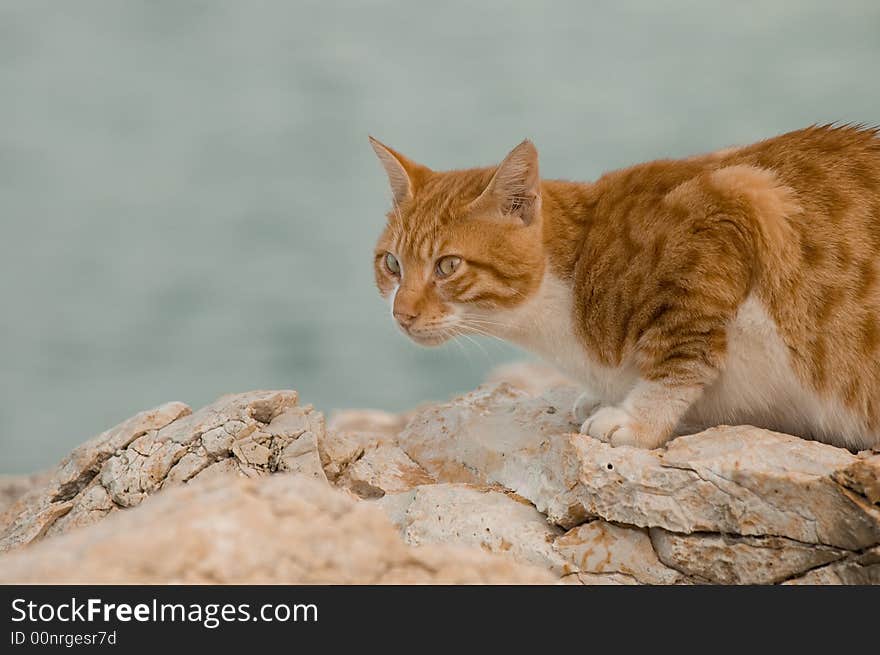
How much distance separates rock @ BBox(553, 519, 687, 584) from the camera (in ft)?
10.9

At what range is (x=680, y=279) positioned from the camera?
12.3 feet

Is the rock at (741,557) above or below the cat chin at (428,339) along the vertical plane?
below

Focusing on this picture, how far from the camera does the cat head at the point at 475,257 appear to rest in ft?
13.3

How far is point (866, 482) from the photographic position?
3.03 m

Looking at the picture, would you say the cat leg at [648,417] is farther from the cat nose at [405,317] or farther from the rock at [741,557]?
the cat nose at [405,317]

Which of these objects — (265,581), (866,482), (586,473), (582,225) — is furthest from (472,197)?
(265,581)

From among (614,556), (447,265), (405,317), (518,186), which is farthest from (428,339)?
(614,556)

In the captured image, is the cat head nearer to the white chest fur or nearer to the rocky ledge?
the white chest fur

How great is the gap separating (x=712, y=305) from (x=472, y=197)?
1312 millimetres

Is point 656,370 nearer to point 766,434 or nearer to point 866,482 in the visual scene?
point 766,434

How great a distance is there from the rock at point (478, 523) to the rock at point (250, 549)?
1.14 metres

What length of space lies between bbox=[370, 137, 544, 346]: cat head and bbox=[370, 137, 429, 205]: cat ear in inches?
12.6

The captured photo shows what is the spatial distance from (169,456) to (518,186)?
226cm

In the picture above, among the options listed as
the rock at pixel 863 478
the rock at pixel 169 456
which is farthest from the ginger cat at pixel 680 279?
the rock at pixel 169 456
